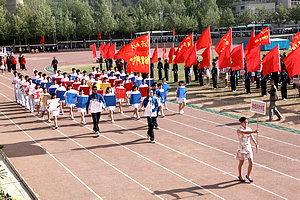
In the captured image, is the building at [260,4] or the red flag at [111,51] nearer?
the red flag at [111,51]

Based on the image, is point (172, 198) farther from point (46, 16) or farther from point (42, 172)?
point (46, 16)

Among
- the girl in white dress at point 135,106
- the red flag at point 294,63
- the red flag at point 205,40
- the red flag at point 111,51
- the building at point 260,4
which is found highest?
the building at point 260,4

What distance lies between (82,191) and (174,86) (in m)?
18.2

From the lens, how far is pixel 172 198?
1030cm

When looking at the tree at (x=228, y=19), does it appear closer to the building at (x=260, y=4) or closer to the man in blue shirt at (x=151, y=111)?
the building at (x=260, y=4)

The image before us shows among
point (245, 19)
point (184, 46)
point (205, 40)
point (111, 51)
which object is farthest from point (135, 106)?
point (245, 19)

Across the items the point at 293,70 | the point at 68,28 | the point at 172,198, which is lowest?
the point at 172,198

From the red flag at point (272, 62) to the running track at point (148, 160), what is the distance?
11.8 feet

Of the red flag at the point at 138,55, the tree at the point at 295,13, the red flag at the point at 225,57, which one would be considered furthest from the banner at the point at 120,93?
the tree at the point at 295,13

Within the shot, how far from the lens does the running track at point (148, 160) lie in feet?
35.4

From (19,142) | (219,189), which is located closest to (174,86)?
(19,142)

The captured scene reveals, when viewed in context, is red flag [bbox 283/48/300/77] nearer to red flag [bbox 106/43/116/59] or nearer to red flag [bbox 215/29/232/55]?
red flag [bbox 215/29/232/55]

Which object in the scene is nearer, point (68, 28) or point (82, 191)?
point (82, 191)

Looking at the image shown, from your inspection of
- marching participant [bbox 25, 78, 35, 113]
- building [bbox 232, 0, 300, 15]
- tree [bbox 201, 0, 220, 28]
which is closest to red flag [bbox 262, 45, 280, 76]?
marching participant [bbox 25, 78, 35, 113]
